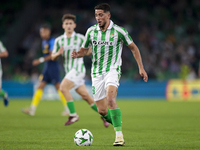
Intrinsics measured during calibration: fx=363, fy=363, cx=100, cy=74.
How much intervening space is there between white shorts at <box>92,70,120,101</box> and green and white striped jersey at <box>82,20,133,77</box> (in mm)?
72

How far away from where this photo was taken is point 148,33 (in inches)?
936

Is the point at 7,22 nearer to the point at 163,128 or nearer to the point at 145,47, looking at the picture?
the point at 145,47

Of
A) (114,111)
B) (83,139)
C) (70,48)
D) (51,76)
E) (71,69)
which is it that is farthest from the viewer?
(51,76)

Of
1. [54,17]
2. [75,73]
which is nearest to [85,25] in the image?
[54,17]

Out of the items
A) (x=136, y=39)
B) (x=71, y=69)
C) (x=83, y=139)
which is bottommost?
(x=83, y=139)

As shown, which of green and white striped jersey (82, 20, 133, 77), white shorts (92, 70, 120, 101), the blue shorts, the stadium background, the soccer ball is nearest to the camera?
the soccer ball

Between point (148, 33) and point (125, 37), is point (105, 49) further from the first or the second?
point (148, 33)

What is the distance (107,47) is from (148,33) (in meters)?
18.4

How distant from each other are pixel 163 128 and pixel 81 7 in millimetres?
20007

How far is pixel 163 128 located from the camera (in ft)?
24.4

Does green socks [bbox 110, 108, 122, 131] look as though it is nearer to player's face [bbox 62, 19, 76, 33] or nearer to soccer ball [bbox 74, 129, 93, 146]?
soccer ball [bbox 74, 129, 93, 146]

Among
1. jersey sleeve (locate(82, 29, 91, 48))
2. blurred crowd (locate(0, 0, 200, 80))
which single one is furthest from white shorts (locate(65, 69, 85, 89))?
blurred crowd (locate(0, 0, 200, 80))

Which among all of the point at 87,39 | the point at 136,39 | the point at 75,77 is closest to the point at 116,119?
the point at 87,39

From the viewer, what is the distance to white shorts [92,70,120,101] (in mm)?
5542
